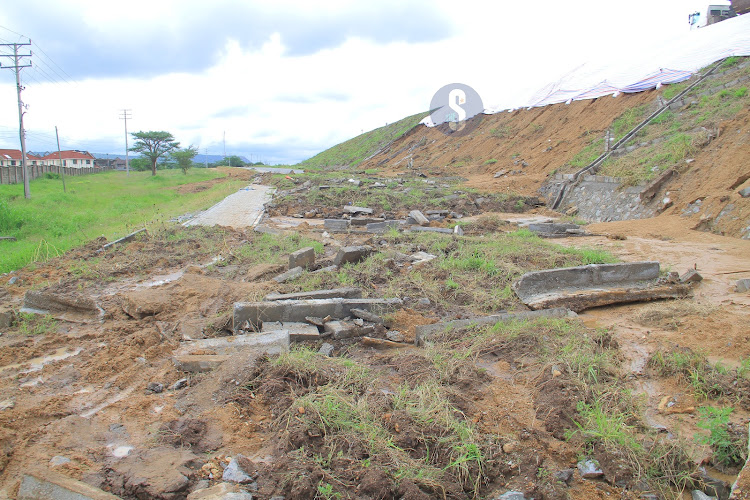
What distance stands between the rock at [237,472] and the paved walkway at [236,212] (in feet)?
30.4

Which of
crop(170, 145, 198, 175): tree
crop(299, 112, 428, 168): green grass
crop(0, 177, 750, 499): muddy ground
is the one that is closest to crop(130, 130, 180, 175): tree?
crop(170, 145, 198, 175): tree

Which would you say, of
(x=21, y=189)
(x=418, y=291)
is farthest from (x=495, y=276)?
(x=21, y=189)

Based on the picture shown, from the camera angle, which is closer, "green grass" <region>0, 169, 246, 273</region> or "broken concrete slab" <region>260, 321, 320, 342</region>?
"broken concrete slab" <region>260, 321, 320, 342</region>

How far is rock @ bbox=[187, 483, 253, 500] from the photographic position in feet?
7.90

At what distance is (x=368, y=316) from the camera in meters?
5.15

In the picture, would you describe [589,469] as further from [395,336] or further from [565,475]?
[395,336]

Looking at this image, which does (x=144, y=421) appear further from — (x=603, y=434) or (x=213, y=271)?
(x=213, y=271)

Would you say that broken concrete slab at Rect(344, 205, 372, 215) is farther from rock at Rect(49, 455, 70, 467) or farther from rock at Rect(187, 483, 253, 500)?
rock at Rect(187, 483, 253, 500)

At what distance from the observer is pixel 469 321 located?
4.93m

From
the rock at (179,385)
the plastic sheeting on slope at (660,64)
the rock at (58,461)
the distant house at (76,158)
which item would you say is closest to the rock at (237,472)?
the rock at (58,461)

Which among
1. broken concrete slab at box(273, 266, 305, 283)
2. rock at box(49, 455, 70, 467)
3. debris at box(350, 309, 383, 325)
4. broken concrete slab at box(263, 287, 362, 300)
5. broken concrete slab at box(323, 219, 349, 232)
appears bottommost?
rock at box(49, 455, 70, 467)

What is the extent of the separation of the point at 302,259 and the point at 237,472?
14.4ft

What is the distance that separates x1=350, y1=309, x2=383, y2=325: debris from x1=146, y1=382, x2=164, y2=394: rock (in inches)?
84.9

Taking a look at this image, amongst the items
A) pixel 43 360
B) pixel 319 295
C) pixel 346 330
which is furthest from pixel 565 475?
pixel 43 360
